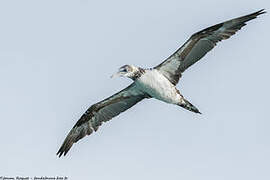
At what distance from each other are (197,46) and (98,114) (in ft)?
15.5

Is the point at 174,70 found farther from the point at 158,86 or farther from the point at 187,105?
the point at 187,105

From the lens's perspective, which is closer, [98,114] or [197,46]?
[197,46]

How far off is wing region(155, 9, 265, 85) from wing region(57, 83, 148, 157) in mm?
1639

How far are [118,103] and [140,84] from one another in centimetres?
211

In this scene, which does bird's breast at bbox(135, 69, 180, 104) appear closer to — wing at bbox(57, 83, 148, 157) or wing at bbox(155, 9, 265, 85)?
wing at bbox(155, 9, 265, 85)

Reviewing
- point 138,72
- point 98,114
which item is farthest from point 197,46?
point 98,114

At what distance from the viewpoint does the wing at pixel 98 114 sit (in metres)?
28.0

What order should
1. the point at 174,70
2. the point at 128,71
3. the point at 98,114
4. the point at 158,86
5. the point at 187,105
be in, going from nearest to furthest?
the point at 158,86
the point at 128,71
the point at 187,105
the point at 174,70
the point at 98,114

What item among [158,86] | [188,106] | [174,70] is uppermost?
[174,70]

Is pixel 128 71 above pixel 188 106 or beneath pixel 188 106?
above

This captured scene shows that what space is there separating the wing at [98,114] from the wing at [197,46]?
1.64 m

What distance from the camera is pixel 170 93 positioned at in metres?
26.3

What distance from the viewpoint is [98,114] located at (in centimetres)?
2839

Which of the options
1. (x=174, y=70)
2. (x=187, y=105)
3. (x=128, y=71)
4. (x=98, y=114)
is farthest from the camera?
(x=98, y=114)
